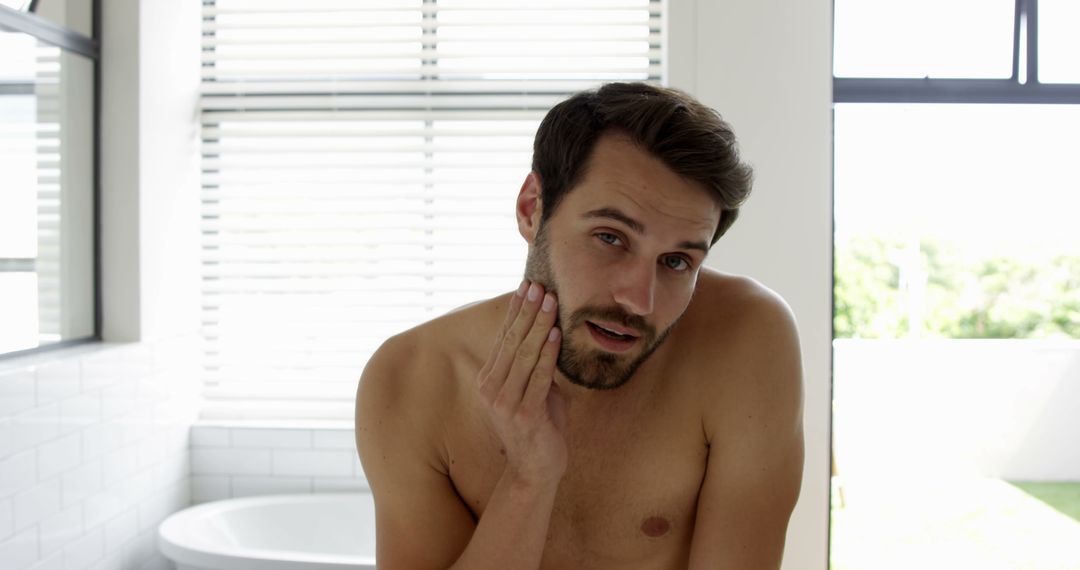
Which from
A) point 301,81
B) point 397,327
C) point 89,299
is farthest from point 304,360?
point 301,81

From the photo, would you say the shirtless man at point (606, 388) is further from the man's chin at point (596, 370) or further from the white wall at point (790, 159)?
the white wall at point (790, 159)

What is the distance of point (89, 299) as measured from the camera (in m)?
2.97

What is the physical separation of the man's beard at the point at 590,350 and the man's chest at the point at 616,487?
0.20 m

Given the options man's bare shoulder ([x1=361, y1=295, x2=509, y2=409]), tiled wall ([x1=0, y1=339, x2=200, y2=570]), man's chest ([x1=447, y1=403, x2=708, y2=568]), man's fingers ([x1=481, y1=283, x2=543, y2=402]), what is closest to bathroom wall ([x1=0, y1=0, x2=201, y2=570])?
tiled wall ([x1=0, y1=339, x2=200, y2=570])

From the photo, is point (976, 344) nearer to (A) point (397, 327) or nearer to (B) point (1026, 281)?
(B) point (1026, 281)

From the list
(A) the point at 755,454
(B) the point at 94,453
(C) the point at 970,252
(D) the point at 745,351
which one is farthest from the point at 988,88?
(B) the point at 94,453

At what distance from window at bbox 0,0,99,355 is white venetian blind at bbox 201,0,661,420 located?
647mm

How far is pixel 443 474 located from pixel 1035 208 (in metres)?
2.66

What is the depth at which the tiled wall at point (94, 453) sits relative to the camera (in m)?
2.33

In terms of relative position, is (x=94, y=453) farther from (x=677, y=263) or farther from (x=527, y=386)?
(x=677, y=263)

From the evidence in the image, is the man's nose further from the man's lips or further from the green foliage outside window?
the green foliage outside window

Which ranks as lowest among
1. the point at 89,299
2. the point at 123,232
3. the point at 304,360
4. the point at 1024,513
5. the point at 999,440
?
the point at 1024,513

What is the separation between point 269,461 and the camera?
346 centimetres

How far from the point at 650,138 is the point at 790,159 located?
1.98 metres
